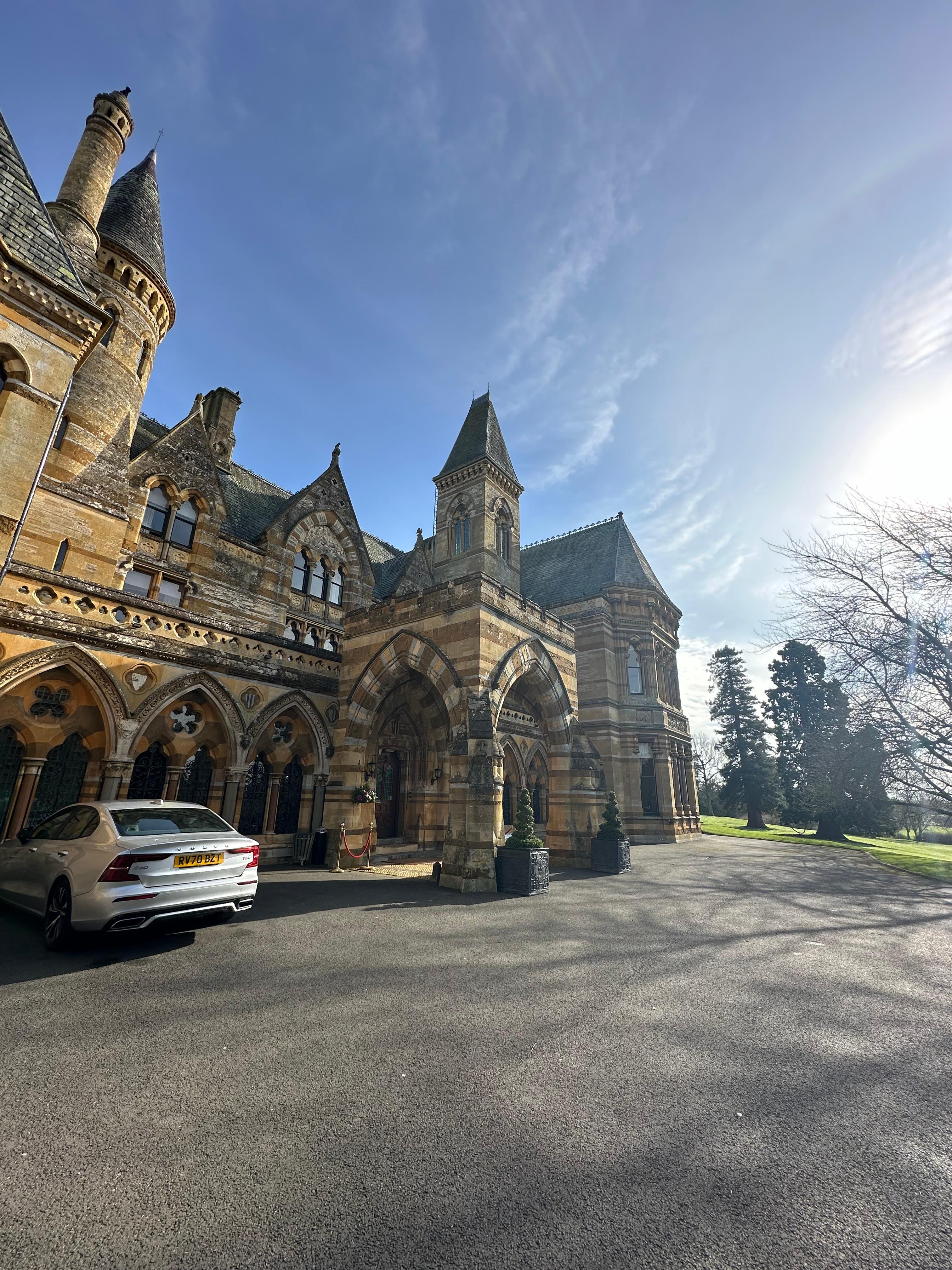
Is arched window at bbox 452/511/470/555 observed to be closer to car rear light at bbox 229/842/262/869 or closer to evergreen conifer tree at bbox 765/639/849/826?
car rear light at bbox 229/842/262/869

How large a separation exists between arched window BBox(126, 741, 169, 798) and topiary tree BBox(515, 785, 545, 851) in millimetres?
8533

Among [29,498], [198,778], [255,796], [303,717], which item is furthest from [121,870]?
[303,717]

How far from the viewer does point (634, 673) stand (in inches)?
1102

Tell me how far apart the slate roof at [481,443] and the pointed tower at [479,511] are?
40 mm

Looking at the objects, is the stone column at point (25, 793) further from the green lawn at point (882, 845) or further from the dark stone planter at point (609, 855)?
the green lawn at point (882, 845)

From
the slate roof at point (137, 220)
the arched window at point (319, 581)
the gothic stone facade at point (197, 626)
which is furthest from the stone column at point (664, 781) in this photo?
the slate roof at point (137, 220)

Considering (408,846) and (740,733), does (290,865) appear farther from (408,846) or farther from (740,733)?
(740,733)

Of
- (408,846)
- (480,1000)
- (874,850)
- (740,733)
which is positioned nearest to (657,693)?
(874,850)

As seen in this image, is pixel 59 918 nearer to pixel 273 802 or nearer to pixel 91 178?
pixel 273 802

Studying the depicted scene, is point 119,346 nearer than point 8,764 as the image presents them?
No

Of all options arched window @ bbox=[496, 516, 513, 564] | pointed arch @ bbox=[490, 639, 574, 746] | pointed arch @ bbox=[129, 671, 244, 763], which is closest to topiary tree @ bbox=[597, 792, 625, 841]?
pointed arch @ bbox=[490, 639, 574, 746]

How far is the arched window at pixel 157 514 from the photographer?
15617 millimetres

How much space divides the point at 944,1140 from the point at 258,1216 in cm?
400

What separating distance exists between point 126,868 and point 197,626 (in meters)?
8.97
